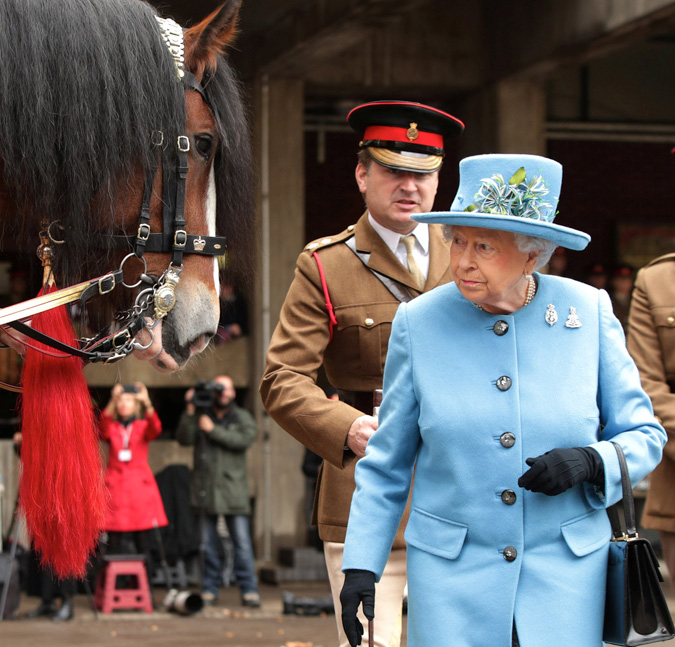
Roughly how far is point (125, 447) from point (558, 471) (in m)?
6.41

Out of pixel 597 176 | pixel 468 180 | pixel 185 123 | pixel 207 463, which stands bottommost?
pixel 207 463

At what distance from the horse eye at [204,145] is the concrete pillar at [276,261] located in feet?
22.8

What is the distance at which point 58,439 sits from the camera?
10.0ft

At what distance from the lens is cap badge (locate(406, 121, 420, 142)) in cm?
367

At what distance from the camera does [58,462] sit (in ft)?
10.0

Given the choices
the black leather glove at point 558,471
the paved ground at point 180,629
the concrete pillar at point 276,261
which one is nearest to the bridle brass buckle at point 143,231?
the black leather glove at point 558,471

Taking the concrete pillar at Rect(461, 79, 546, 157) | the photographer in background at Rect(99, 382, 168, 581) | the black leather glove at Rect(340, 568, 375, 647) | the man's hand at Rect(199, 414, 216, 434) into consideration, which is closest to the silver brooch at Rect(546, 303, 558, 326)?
the black leather glove at Rect(340, 568, 375, 647)

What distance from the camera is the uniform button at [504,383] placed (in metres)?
2.63

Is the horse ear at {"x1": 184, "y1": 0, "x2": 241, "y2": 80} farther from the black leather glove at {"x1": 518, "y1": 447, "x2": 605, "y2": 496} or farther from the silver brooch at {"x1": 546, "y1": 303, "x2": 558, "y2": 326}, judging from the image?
the black leather glove at {"x1": 518, "y1": 447, "x2": 605, "y2": 496}

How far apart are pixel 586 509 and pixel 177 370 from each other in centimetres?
116

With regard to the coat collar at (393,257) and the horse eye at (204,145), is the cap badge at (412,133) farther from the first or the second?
the horse eye at (204,145)

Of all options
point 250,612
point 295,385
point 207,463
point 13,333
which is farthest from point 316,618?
point 13,333

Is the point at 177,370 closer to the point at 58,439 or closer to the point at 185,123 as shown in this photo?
the point at 58,439

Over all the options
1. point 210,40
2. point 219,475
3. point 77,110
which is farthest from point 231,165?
point 219,475
